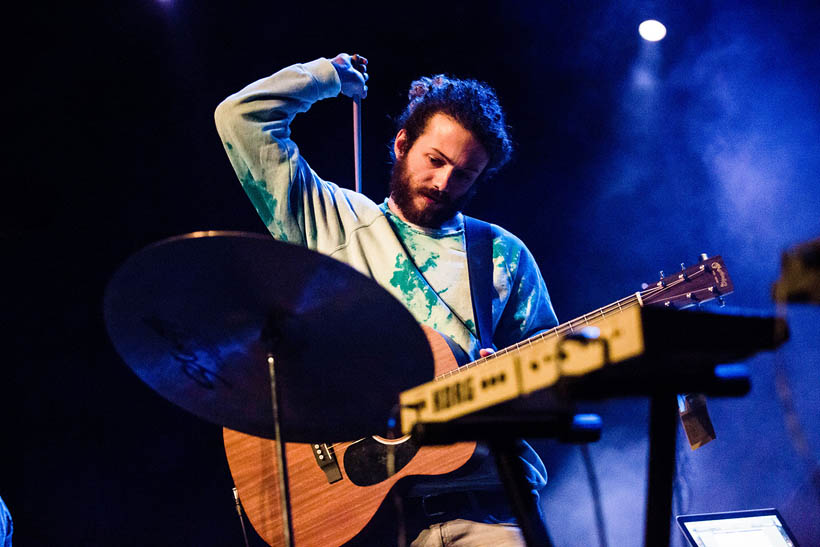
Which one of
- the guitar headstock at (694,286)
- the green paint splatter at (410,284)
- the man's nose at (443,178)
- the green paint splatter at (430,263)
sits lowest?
the guitar headstock at (694,286)

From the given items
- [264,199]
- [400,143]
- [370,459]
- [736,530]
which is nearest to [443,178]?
[400,143]

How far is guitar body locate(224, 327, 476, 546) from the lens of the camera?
211cm

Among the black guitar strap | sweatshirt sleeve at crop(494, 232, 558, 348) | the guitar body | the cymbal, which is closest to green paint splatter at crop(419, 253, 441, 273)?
the black guitar strap

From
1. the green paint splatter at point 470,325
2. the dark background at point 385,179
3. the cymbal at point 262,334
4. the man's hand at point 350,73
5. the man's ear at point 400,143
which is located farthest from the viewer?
the dark background at point 385,179

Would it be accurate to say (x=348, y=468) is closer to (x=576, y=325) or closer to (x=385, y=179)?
(x=576, y=325)

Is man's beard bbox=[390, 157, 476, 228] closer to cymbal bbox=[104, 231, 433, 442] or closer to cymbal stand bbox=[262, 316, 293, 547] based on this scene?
cymbal bbox=[104, 231, 433, 442]

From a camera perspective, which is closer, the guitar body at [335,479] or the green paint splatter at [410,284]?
the guitar body at [335,479]

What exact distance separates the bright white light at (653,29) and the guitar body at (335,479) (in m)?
2.83

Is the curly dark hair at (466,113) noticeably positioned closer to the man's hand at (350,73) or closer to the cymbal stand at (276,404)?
the man's hand at (350,73)

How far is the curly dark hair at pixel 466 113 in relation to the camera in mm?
2922

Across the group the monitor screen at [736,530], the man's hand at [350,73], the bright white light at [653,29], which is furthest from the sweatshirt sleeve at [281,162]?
the bright white light at [653,29]

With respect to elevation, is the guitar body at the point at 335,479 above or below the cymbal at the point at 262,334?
below

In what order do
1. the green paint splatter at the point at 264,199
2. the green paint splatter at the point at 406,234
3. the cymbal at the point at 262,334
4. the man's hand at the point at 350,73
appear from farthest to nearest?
the man's hand at the point at 350,73 → the green paint splatter at the point at 406,234 → the green paint splatter at the point at 264,199 → the cymbal at the point at 262,334

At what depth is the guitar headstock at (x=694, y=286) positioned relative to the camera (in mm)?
2148
